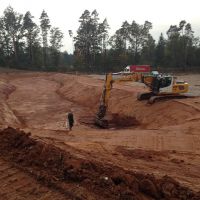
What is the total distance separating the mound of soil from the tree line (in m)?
69.0

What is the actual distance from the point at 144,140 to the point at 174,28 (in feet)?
267

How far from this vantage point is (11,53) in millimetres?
81438

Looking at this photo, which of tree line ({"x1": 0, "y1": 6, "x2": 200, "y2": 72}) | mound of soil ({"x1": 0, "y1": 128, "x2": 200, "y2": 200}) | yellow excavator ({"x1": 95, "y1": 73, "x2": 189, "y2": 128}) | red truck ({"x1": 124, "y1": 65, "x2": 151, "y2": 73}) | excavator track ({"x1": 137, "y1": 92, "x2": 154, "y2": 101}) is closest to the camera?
mound of soil ({"x1": 0, "y1": 128, "x2": 200, "y2": 200})

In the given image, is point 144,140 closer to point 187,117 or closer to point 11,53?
point 187,117

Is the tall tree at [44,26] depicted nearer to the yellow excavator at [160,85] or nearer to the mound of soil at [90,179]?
the yellow excavator at [160,85]

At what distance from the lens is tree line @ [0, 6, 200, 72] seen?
8125 centimetres

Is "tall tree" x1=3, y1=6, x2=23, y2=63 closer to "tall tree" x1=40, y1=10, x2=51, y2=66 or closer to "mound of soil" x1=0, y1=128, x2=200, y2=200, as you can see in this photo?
"tall tree" x1=40, y1=10, x2=51, y2=66

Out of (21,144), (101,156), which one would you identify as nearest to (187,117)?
(101,156)

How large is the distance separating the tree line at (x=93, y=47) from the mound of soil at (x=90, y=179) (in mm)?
69001

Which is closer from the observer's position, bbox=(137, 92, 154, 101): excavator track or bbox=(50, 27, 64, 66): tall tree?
bbox=(137, 92, 154, 101): excavator track

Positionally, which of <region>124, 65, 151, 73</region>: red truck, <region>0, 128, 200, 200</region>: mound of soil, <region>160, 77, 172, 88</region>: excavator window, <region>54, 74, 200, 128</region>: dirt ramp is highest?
<region>124, 65, 151, 73</region>: red truck

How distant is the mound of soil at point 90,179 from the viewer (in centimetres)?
791

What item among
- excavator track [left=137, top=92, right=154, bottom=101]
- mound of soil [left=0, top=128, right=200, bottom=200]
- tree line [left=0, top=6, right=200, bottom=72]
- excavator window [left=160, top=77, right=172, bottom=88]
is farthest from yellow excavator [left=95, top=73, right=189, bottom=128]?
tree line [left=0, top=6, right=200, bottom=72]

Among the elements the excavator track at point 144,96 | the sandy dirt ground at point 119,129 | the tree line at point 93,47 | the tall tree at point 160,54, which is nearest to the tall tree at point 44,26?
the tree line at point 93,47
